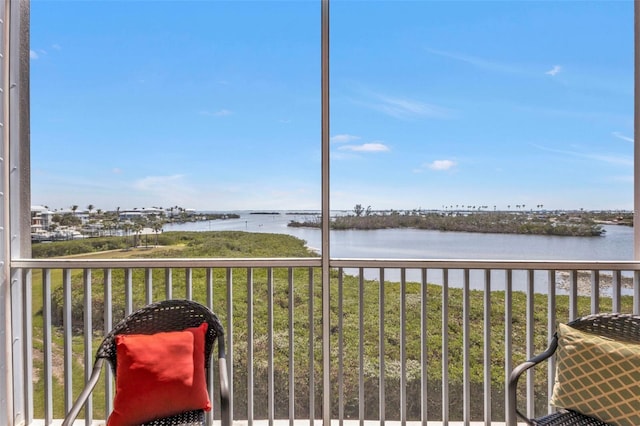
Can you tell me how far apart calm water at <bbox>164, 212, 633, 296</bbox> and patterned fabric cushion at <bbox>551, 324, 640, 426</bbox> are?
0.53 meters

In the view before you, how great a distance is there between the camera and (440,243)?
223 centimetres

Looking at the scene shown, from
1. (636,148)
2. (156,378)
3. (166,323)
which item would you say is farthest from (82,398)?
(636,148)

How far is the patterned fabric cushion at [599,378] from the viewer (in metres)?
1.44

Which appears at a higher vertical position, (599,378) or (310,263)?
(310,263)

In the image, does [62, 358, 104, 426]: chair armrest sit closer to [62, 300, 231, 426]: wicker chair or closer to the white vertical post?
[62, 300, 231, 426]: wicker chair

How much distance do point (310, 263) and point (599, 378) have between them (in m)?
1.46

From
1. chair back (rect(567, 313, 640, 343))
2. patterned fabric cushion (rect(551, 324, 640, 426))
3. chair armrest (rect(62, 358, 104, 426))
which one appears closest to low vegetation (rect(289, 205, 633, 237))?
chair back (rect(567, 313, 640, 343))

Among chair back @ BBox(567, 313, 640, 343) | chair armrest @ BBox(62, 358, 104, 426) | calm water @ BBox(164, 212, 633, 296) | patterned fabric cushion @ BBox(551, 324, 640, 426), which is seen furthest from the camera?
calm water @ BBox(164, 212, 633, 296)

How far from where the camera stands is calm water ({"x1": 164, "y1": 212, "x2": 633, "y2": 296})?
6.74 ft

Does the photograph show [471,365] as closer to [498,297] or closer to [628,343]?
[498,297]

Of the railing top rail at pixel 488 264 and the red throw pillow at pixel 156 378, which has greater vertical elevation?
the railing top rail at pixel 488 264

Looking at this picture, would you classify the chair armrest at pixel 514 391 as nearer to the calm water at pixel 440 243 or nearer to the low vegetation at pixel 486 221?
the calm water at pixel 440 243

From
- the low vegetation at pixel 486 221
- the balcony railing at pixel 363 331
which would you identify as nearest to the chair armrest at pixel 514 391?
the balcony railing at pixel 363 331

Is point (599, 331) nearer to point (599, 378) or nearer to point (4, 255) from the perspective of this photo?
point (599, 378)
